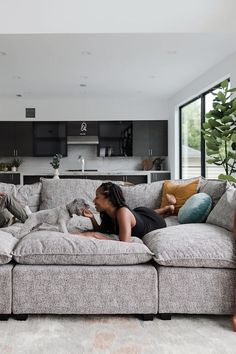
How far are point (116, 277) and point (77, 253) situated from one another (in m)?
0.29

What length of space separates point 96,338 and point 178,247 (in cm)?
74

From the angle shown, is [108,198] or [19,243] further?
[108,198]

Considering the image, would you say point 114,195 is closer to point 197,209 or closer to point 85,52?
point 197,209

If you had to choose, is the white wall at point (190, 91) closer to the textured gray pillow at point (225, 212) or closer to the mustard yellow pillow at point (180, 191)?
the mustard yellow pillow at point (180, 191)

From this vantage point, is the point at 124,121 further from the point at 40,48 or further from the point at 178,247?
the point at 178,247

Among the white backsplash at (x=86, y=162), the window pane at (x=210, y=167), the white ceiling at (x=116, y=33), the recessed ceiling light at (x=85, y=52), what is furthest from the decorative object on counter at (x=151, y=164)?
the recessed ceiling light at (x=85, y=52)

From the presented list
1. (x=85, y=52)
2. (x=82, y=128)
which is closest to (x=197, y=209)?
(x=85, y=52)

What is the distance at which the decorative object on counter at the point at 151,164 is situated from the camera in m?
9.23

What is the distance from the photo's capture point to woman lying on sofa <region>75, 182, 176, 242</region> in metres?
2.67

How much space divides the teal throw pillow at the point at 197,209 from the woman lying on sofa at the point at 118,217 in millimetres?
253

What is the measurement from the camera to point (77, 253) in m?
2.45

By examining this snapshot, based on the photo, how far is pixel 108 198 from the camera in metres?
2.81

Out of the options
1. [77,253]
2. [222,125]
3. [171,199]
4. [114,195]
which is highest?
[222,125]
